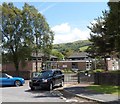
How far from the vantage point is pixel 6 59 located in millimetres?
53375

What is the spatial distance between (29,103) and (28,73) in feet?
109

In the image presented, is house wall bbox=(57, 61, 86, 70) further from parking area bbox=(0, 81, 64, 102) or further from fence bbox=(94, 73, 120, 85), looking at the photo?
parking area bbox=(0, 81, 64, 102)

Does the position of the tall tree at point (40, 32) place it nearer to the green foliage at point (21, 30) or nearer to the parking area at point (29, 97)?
the green foliage at point (21, 30)

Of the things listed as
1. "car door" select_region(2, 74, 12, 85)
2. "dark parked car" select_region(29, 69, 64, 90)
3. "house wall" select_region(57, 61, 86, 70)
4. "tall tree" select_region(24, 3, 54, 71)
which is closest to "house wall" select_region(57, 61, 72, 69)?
"house wall" select_region(57, 61, 86, 70)

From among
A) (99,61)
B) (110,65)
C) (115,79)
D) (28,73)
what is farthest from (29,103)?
(110,65)

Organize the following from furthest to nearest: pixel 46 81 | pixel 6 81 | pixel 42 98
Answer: pixel 6 81 < pixel 46 81 < pixel 42 98

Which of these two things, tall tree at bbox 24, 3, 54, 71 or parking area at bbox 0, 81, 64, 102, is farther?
tall tree at bbox 24, 3, 54, 71

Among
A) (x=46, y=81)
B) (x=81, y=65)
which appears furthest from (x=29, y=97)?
(x=81, y=65)

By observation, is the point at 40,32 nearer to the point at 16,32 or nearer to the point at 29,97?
the point at 16,32

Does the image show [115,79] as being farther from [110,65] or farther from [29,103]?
→ [110,65]

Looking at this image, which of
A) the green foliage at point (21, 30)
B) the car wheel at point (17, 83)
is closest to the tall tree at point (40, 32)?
the green foliage at point (21, 30)

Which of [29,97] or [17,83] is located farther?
[17,83]

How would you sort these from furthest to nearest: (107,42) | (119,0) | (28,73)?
(28,73) → (107,42) → (119,0)

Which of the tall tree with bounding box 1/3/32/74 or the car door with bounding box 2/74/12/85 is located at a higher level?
the tall tree with bounding box 1/3/32/74
